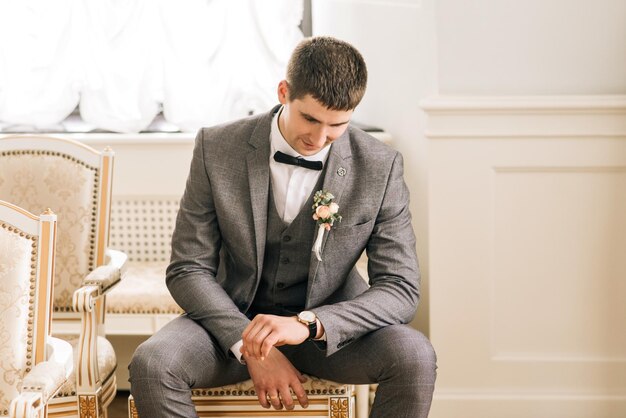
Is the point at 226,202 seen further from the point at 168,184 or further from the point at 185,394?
the point at 168,184

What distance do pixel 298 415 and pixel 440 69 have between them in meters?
1.25

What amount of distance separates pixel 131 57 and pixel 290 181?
1658mm

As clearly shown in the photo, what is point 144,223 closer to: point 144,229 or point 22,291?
point 144,229

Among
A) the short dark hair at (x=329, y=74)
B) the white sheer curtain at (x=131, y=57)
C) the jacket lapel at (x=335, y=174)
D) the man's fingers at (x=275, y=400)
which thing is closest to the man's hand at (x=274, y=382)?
the man's fingers at (x=275, y=400)

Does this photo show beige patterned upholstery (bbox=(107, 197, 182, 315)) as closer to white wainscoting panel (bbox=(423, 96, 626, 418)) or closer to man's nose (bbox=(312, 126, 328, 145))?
white wainscoting panel (bbox=(423, 96, 626, 418))

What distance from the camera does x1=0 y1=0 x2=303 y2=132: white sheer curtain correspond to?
12.2ft

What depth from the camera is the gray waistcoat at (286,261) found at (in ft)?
7.73

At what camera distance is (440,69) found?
114 inches

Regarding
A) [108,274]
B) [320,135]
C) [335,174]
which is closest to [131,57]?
[108,274]

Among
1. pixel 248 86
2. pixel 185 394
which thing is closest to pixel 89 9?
pixel 248 86

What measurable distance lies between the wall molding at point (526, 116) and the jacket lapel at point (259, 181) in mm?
707

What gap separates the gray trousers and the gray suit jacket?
0.08m

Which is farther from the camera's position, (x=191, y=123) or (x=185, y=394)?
(x=191, y=123)

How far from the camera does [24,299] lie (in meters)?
2.00
